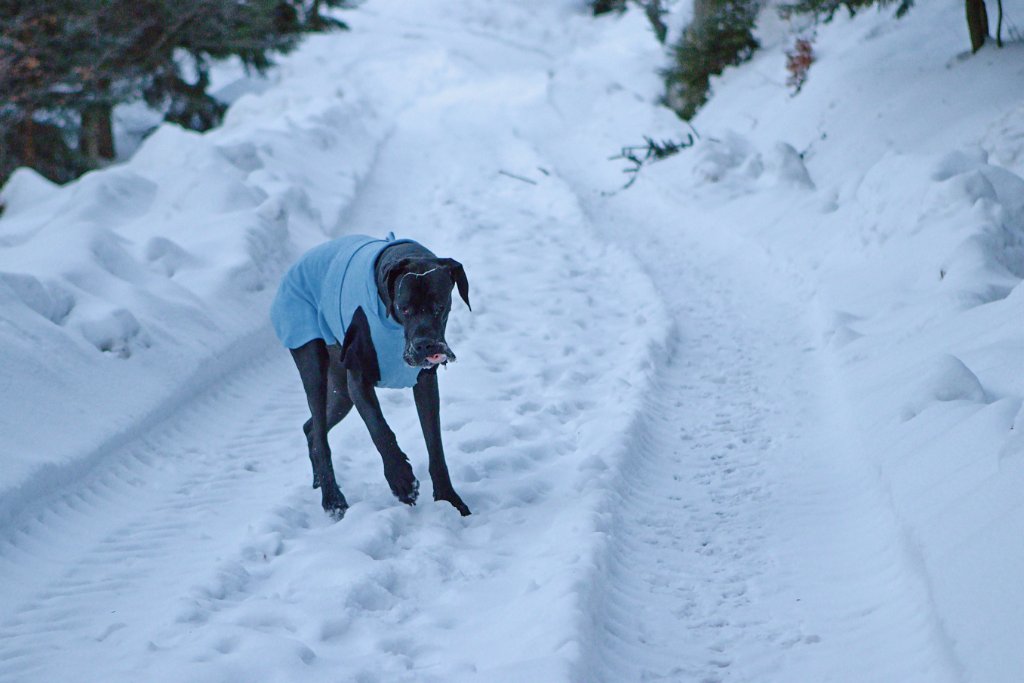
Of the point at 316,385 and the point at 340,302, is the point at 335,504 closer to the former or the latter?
the point at 316,385

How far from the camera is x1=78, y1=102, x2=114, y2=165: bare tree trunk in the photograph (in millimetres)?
17797

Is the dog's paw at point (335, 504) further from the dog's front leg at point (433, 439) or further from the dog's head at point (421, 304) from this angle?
the dog's head at point (421, 304)

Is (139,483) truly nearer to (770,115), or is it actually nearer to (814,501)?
(814,501)

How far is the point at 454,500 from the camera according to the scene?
4.82 m

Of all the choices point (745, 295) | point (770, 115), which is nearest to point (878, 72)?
point (770, 115)

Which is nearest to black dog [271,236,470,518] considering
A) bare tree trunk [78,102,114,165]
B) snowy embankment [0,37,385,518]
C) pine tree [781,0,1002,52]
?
snowy embankment [0,37,385,518]

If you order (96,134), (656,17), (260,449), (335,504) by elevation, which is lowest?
(96,134)

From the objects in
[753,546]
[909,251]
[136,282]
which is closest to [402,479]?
[753,546]

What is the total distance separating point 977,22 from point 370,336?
31.1 feet

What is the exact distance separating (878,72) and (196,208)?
27.9ft

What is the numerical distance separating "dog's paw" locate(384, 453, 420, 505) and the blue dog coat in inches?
14.2

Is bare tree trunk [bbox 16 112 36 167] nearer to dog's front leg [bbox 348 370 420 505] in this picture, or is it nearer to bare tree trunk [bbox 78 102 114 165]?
bare tree trunk [bbox 78 102 114 165]

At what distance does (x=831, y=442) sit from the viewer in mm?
5367

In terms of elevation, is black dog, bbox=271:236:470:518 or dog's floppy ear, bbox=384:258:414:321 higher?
dog's floppy ear, bbox=384:258:414:321
